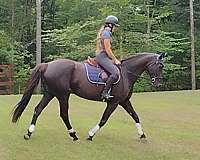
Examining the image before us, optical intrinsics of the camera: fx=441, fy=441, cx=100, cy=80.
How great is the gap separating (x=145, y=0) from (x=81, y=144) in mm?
24653

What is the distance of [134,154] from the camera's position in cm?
741

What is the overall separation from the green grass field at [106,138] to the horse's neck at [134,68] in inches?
49.6

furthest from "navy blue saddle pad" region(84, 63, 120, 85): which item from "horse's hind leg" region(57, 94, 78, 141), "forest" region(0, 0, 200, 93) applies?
"forest" region(0, 0, 200, 93)

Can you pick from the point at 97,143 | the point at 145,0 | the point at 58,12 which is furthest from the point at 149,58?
the point at 58,12

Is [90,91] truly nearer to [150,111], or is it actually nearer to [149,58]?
[149,58]

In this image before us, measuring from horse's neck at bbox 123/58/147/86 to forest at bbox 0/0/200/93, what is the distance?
56.0 feet

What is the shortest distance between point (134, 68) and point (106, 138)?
1491 millimetres

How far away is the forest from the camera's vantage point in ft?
91.2

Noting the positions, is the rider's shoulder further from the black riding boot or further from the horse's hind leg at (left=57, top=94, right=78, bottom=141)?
the horse's hind leg at (left=57, top=94, right=78, bottom=141)

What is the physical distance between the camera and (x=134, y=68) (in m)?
8.63

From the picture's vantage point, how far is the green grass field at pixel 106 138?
7.28m

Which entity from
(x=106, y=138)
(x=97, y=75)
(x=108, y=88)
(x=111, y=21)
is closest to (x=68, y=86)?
(x=97, y=75)

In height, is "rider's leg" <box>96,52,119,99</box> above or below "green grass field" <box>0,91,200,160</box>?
above

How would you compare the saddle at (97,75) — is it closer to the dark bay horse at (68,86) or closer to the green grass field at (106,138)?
the dark bay horse at (68,86)
